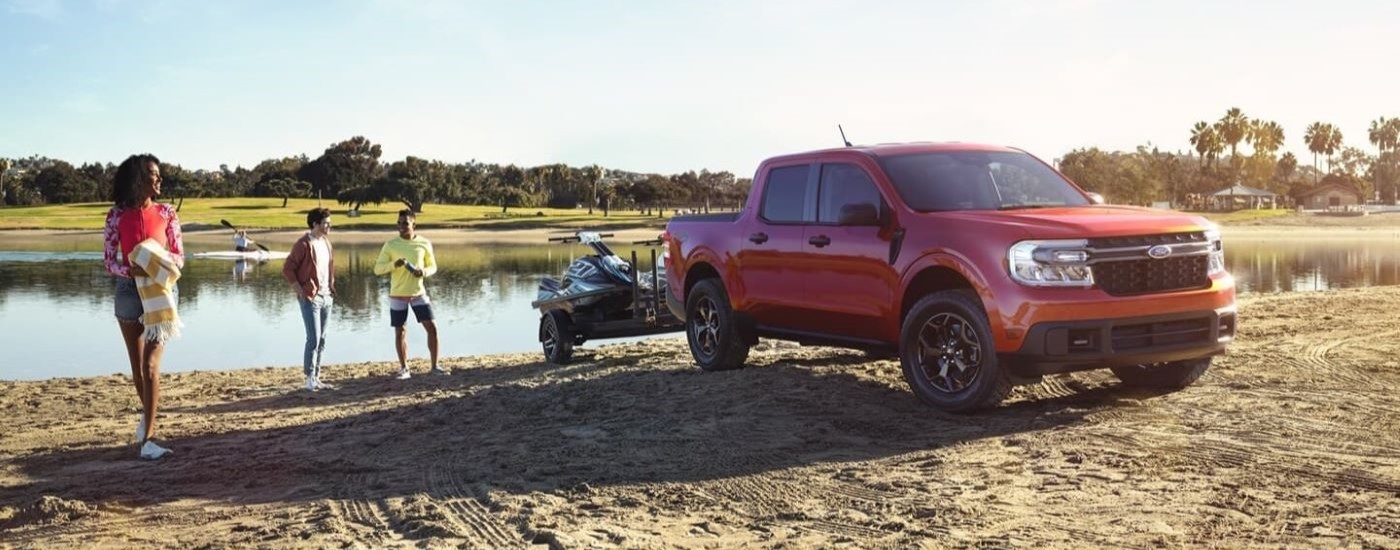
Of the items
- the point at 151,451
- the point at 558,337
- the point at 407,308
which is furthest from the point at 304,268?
the point at 151,451

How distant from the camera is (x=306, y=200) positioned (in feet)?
460

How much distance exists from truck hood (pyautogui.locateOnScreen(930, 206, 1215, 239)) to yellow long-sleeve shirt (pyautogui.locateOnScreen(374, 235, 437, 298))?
6682 millimetres

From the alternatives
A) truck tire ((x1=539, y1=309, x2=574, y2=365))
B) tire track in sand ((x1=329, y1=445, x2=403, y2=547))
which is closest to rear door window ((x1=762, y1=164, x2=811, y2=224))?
tire track in sand ((x1=329, y1=445, x2=403, y2=547))

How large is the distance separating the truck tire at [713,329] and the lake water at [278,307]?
8169 millimetres

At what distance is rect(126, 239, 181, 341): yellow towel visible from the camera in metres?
7.79

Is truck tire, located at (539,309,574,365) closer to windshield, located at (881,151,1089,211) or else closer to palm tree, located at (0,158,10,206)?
windshield, located at (881,151,1089,211)

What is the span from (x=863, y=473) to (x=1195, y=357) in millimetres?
2756

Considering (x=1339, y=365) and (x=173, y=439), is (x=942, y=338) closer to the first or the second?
(x=1339, y=365)

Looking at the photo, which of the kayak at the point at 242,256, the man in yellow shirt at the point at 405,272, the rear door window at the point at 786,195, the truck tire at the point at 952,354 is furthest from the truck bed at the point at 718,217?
the kayak at the point at 242,256

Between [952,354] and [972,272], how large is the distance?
0.66m

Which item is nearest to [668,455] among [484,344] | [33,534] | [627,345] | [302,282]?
[33,534]

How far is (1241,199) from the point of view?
133 m

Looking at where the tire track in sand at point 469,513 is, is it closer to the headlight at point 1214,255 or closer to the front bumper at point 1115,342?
the front bumper at point 1115,342

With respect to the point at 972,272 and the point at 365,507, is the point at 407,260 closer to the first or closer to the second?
the point at 365,507
